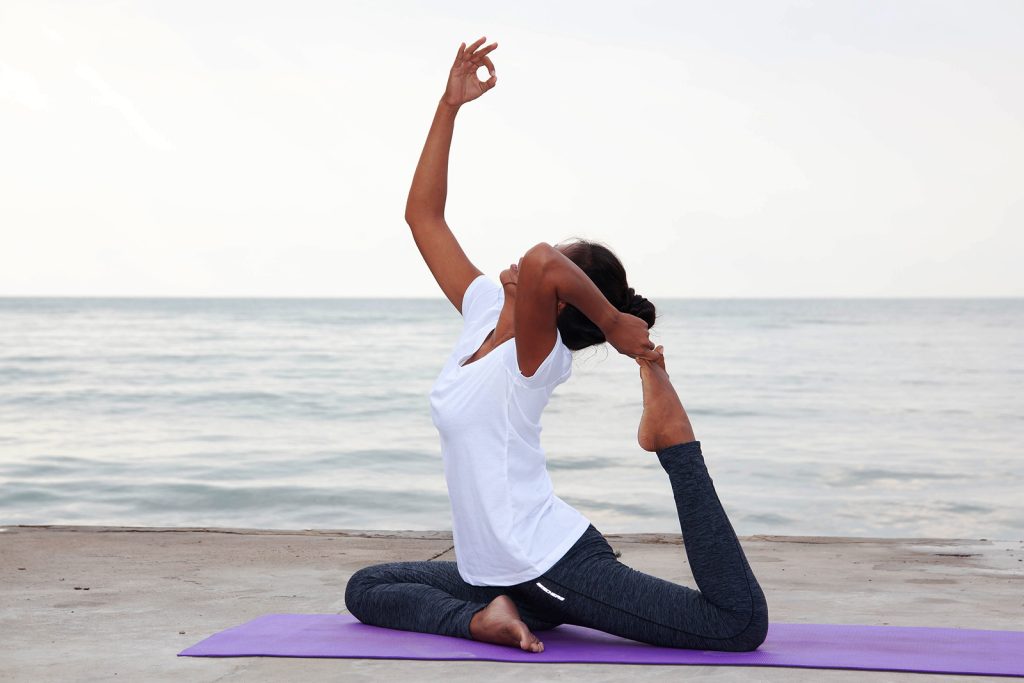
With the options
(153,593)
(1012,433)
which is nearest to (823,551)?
(153,593)

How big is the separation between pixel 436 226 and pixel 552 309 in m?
0.76

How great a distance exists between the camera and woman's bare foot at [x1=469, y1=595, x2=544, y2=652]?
9.44 feet

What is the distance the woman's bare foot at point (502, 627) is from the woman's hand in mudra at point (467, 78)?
146 cm

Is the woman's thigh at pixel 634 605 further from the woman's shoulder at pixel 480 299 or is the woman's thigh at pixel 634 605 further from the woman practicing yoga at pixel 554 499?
the woman's shoulder at pixel 480 299

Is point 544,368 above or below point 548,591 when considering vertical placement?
above

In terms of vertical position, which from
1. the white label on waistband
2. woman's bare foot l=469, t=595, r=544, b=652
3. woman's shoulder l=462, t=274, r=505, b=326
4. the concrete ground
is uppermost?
woman's shoulder l=462, t=274, r=505, b=326

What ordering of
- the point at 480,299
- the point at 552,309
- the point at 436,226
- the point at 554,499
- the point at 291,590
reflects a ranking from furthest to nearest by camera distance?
the point at 291,590 → the point at 436,226 → the point at 480,299 → the point at 554,499 → the point at 552,309

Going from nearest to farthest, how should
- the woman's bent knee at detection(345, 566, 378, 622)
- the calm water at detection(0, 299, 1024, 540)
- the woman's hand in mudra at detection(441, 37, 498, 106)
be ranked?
the woman's bent knee at detection(345, 566, 378, 622), the woman's hand in mudra at detection(441, 37, 498, 106), the calm water at detection(0, 299, 1024, 540)

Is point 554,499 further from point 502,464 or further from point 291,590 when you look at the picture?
point 291,590

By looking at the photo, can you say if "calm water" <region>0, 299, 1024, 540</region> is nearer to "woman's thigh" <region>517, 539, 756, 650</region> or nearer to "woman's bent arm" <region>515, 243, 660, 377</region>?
"woman's bent arm" <region>515, 243, 660, 377</region>

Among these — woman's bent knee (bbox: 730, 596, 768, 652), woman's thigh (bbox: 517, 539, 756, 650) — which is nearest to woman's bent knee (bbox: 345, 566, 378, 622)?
woman's thigh (bbox: 517, 539, 756, 650)

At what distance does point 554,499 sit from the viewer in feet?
9.88

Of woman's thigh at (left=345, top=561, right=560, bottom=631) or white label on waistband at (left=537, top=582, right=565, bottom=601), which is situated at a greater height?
white label on waistband at (left=537, top=582, right=565, bottom=601)

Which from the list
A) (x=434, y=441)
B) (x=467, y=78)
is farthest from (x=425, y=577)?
(x=434, y=441)
